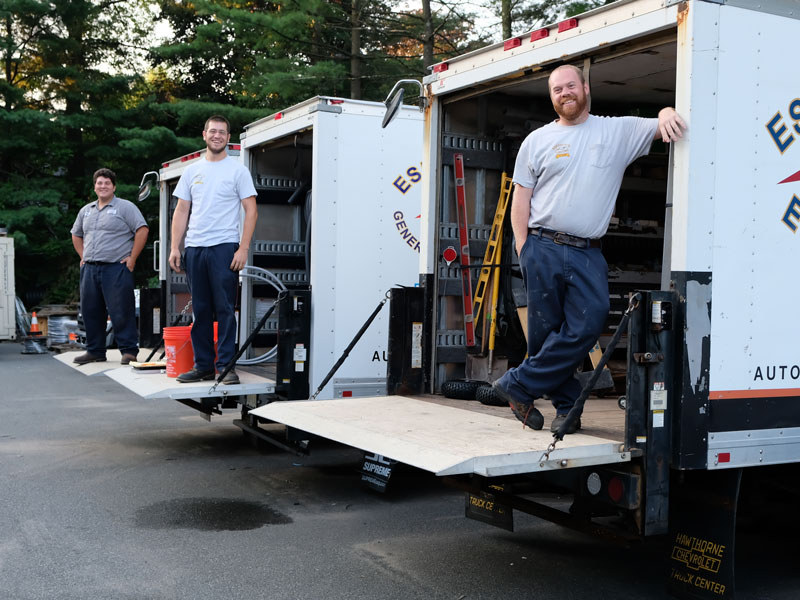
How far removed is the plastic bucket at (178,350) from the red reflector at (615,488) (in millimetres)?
3937

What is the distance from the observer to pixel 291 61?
65.5 feet

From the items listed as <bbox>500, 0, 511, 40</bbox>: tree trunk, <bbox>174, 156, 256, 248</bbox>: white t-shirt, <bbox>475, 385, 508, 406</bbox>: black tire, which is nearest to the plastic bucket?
<bbox>174, 156, 256, 248</bbox>: white t-shirt

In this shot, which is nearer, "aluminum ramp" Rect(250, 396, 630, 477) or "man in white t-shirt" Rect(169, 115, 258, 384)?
"aluminum ramp" Rect(250, 396, 630, 477)

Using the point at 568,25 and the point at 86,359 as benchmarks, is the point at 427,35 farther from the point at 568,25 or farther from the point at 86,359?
the point at 568,25

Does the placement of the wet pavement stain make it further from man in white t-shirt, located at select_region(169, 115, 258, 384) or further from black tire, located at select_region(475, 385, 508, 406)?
black tire, located at select_region(475, 385, 508, 406)

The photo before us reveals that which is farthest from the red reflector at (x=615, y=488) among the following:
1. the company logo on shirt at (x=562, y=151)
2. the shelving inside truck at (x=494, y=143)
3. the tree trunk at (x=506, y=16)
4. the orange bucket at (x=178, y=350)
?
the tree trunk at (x=506, y=16)

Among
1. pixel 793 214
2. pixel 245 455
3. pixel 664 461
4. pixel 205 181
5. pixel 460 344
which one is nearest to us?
pixel 664 461

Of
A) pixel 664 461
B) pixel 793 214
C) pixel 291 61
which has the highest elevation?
pixel 291 61

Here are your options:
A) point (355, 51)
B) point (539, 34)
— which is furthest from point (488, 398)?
point (355, 51)

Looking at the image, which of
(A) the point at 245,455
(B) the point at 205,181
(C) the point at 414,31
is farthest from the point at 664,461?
(C) the point at 414,31

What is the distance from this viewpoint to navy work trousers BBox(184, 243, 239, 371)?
21.5ft

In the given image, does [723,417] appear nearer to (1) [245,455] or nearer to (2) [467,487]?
(2) [467,487]

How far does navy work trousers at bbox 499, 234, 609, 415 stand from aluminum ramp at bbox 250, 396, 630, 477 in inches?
9.0

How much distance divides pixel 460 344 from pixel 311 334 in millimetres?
1324
